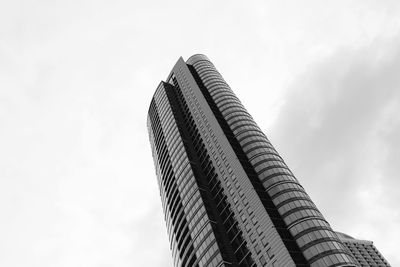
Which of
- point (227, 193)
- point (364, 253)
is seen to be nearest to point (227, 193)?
point (227, 193)

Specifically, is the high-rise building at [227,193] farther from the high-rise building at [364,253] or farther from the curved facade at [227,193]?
the high-rise building at [364,253]

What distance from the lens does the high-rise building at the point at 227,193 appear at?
79.7 metres

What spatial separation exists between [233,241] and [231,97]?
2155 inches

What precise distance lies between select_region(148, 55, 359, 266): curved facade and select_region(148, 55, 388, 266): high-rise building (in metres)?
0.18

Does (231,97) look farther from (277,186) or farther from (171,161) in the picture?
(277,186)

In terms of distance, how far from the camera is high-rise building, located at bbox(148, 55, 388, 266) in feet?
261

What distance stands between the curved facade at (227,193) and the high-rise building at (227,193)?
179mm

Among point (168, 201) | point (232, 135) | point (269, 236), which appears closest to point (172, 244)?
point (168, 201)

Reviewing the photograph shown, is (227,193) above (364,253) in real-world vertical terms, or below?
below

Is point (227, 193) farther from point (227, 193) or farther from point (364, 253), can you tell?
point (364, 253)

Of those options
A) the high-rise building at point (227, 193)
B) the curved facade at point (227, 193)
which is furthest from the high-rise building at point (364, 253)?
the curved facade at point (227, 193)

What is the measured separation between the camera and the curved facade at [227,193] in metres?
79.7

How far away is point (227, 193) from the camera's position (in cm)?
9988

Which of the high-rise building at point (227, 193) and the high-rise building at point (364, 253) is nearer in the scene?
the high-rise building at point (227, 193)
